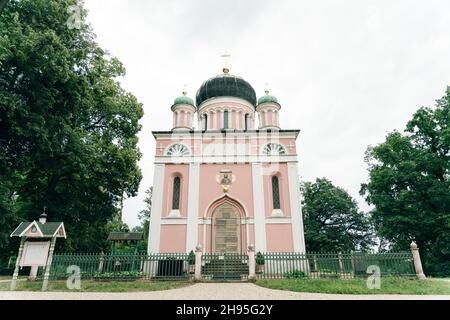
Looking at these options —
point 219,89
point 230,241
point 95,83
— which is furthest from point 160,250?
point 219,89

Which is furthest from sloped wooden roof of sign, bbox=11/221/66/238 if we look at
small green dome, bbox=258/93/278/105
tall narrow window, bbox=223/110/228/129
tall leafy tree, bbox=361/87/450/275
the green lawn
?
tall leafy tree, bbox=361/87/450/275

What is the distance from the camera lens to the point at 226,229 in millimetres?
16594

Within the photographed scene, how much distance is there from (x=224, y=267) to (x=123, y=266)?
4.64 metres

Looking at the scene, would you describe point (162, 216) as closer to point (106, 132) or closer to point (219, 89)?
point (106, 132)

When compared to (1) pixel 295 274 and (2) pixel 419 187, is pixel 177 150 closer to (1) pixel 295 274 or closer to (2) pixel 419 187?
(1) pixel 295 274

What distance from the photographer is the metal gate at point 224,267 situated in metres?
12.4

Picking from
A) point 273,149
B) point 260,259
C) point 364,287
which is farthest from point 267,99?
point 364,287

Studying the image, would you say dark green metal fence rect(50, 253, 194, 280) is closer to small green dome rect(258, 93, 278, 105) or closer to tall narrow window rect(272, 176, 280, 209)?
tall narrow window rect(272, 176, 280, 209)

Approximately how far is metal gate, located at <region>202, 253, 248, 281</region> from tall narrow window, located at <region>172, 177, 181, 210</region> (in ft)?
13.8

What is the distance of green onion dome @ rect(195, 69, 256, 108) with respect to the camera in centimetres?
2133

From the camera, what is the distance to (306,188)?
3419 centimetres

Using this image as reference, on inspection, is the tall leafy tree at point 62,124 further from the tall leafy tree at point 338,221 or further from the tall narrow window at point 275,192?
the tall leafy tree at point 338,221

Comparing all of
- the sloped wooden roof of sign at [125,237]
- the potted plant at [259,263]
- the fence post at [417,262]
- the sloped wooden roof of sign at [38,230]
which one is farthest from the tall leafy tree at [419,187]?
the sloped wooden roof of sign at [38,230]
